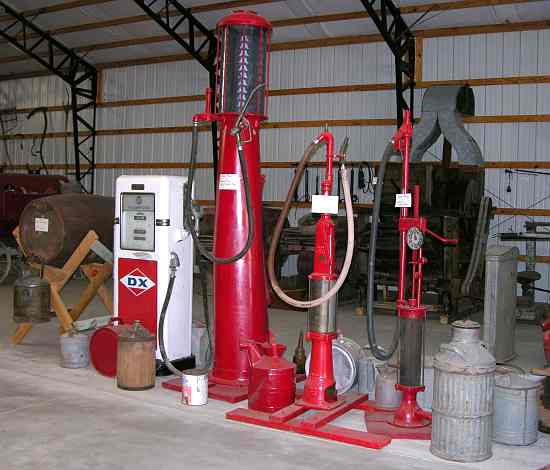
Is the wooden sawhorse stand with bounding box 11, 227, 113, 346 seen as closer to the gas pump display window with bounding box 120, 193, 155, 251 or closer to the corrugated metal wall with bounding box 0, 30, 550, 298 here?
the gas pump display window with bounding box 120, 193, 155, 251

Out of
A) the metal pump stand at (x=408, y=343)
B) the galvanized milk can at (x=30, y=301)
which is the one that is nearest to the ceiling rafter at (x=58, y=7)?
the galvanized milk can at (x=30, y=301)

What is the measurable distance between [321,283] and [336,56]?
965cm

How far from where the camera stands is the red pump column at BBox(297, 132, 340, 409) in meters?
5.08

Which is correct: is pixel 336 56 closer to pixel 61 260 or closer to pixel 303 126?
pixel 303 126

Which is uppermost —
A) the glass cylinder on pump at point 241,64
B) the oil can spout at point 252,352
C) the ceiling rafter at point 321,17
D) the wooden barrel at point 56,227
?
the ceiling rafter at point 321,17

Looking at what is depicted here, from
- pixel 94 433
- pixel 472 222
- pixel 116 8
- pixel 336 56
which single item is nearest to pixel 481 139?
pixel 472 222

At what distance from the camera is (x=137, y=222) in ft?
20.9

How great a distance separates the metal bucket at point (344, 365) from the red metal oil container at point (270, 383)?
0.43 meters

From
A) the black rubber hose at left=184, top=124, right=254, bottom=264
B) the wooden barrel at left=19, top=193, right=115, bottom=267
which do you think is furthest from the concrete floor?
the wooden barrel at left=19, top=193, right=115, bottom=267

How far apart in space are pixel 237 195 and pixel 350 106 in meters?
8.32

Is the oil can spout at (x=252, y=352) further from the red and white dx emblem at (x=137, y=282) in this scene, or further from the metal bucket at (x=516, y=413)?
the metal bucket at (x=516, y=413)

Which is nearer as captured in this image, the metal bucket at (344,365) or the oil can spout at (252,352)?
the oil can spout at (252,352)

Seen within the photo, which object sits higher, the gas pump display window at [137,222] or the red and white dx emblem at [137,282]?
the gas pump display window at [137,222]

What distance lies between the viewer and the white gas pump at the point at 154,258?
6207mm
